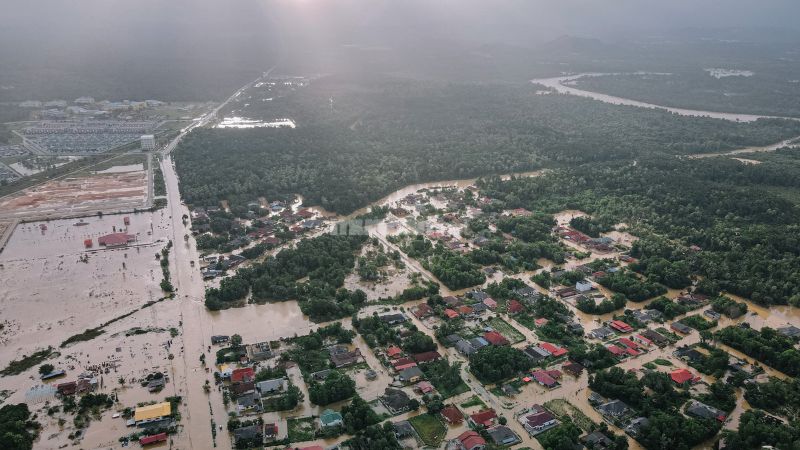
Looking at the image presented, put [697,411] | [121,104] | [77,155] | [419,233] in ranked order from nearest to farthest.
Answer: [697,411] → [419,233] → [77,155] → [121,104]

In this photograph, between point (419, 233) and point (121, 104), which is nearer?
point (419, 233)

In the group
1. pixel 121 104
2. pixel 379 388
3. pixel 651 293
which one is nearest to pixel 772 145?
pixel 651 293

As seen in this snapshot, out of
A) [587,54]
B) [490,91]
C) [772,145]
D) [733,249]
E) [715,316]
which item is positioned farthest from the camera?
[587,54]

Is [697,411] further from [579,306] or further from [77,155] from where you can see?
[77,155]

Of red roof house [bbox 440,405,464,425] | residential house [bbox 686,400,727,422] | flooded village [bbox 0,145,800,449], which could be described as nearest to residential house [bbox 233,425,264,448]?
flooded village [bbox 0,145,800,449]

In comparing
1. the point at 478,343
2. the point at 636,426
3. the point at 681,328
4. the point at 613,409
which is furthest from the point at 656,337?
the point at 478,343

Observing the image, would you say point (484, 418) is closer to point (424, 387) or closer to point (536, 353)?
point (424, 387)
